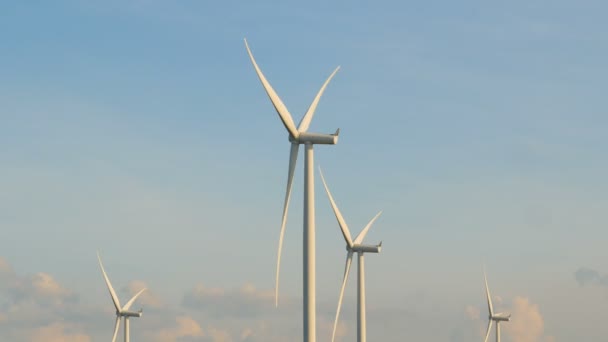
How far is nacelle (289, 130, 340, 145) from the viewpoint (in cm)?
8306

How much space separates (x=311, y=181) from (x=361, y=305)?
44.1 meters

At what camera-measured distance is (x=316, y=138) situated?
8312cm

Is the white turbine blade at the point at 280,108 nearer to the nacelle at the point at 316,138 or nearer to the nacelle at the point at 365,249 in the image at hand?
the nacelle at the point at 316,138

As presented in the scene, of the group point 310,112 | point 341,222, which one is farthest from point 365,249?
point 310,112

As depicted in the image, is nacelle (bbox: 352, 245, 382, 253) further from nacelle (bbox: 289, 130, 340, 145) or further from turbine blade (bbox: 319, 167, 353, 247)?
nacelle (bbox: 289, 130, 340, 145)

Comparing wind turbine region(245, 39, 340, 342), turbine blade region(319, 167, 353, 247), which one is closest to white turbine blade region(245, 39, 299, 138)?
wind turbine region(245, 39, 340, 342)

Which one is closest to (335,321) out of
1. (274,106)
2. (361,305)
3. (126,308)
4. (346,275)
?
(346,275)

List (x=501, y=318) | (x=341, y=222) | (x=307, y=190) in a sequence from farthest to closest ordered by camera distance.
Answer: (x=501, y=318) < (x=341, y=222) < (x=307, y=190)

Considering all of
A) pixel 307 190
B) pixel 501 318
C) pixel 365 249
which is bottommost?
pixel 501 318

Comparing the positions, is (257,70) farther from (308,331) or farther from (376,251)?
(376,251)

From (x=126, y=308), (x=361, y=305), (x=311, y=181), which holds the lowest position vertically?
(x=126, y=308)

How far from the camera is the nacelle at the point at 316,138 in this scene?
83.1 metres

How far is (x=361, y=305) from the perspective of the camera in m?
123

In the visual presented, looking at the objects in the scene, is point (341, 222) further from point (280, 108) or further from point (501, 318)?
point (501, 318)
